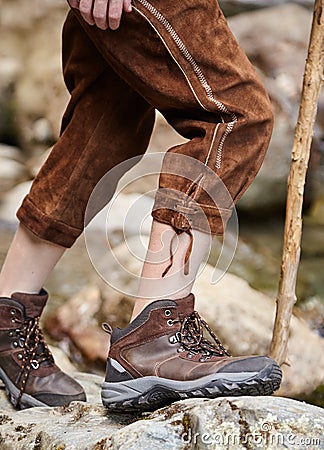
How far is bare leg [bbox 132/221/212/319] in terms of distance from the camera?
5.00ft

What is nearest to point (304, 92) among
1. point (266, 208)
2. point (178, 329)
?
point (178, 329)

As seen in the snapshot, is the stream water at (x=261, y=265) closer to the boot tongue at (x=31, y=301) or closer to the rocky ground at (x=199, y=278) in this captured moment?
the rocky ground at (x=199, y=278)

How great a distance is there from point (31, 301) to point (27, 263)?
0.08 meters

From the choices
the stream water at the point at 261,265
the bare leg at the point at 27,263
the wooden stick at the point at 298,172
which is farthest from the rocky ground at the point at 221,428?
the stream water at the point at 261,265

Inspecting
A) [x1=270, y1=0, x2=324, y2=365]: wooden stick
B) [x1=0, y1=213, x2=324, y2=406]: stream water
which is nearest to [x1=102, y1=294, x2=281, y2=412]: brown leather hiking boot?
[x1=270, y1=0, x2=324, y2=365]: wooden stick

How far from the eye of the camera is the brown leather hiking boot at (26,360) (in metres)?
1.80

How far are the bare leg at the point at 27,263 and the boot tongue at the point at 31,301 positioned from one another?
17mm

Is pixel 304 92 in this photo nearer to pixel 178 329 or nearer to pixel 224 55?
pixel 224 55

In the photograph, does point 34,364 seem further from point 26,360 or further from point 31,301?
point 31,301

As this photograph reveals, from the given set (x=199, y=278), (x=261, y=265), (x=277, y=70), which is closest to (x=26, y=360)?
(x=199, y=278)

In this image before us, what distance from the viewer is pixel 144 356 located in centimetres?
155

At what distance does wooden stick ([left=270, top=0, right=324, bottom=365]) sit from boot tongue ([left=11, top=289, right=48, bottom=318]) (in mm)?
620

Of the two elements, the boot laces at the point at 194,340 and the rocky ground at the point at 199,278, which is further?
the boot laces at the point at 194,340

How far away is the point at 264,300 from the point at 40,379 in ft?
5.58
